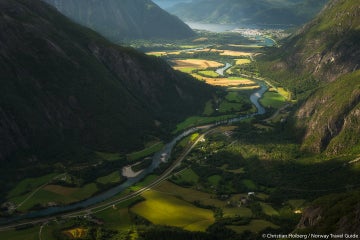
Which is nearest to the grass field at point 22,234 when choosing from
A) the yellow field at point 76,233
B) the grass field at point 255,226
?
the yellow field at point 76,233

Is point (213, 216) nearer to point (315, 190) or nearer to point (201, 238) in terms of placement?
point (201, 238)

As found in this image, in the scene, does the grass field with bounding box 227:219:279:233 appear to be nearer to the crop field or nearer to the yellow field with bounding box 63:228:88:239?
the crop field

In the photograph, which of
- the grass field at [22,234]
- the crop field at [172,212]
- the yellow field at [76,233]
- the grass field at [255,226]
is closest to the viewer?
the yellow field at [76,233]

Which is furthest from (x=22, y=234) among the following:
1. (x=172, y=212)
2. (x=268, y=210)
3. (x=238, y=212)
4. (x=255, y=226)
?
(x=268, y=210)

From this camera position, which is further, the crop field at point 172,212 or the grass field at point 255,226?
the crop field at point 172,212

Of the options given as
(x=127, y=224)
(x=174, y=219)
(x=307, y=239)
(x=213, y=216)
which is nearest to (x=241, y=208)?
(x=213, y=216)

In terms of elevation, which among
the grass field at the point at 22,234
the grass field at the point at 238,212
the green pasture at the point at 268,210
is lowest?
the grass field at the point at 22,234

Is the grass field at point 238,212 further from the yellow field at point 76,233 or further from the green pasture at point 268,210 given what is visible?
the yellow field at point 76,233

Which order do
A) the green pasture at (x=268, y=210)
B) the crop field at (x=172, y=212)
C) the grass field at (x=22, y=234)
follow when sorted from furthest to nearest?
the green pasture at (x=268, y=210) < the crop field at (x=172, y=212) < the grass field at (x=22, y=234)

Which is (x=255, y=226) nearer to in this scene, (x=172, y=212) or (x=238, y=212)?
(x=238, y=212)
